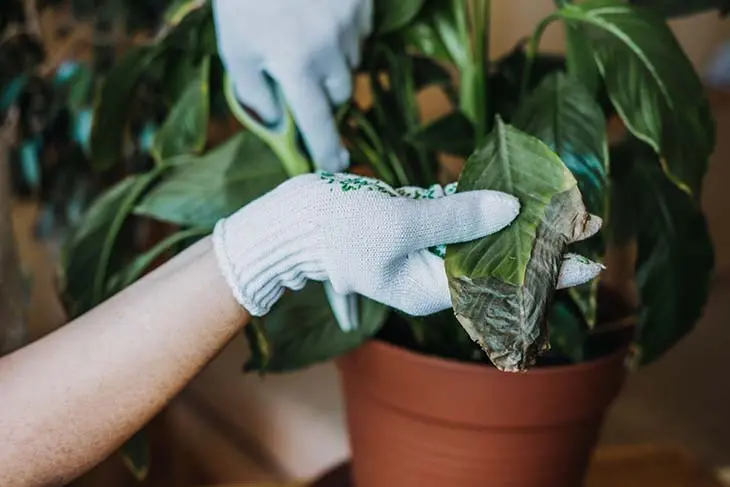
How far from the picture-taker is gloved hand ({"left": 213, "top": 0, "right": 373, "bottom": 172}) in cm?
62

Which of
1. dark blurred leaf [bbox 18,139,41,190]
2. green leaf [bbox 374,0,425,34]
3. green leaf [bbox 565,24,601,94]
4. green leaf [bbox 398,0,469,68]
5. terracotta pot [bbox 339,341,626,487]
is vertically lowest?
terracotta pot [bbox 339,341,626,487]

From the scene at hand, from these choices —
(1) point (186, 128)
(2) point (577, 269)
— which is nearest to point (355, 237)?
(2) point (577, 269)

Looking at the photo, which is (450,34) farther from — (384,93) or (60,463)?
(60,463)

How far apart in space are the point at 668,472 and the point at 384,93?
0.52 metres

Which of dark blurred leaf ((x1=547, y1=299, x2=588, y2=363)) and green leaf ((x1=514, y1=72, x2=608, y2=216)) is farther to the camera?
dark blurred leaf ((x1=547, y1=299, x2=588, y2=363))

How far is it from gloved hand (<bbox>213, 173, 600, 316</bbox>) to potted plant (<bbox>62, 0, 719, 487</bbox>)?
0.07 meters

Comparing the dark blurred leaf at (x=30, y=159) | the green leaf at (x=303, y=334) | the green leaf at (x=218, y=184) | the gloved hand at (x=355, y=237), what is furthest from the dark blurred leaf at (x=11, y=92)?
the gloved hand at (x=355, y=237)

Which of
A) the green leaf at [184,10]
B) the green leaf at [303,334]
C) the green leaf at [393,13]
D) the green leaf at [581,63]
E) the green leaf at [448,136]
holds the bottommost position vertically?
the green leaf at [303,334]

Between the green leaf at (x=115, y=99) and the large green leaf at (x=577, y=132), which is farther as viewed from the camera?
the green leaf at (x=115, y=99)

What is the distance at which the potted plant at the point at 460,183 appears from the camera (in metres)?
0.62

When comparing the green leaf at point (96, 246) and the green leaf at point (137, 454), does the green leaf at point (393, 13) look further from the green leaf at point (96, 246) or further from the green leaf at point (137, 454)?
the green leaf at point (137, 454)

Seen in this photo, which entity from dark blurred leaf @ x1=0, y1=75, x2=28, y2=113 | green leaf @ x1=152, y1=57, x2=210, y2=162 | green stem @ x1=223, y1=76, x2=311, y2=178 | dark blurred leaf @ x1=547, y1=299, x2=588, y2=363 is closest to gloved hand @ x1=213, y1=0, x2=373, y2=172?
green stem @ x1=223, y1=76, x2=311, y2=178

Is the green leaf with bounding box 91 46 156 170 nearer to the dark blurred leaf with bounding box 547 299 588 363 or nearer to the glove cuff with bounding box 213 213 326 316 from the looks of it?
the glove cuff with bounding box 213 213 326 316

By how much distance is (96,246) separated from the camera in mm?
793
